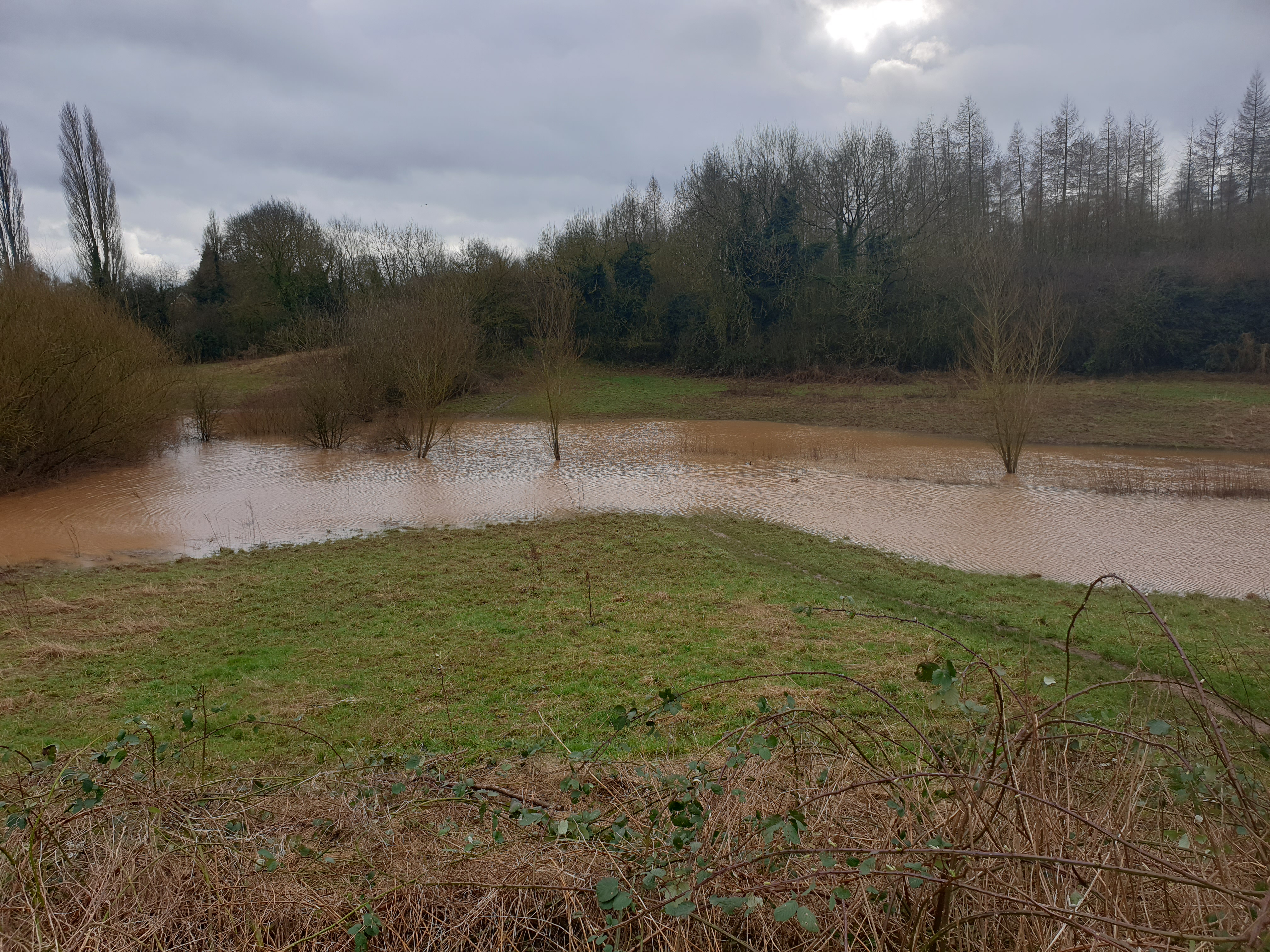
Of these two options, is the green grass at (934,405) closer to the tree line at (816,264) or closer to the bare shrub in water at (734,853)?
the tree line at (816,264)

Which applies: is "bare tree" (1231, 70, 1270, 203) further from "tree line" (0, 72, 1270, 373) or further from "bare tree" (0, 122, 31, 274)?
"bare tree" (0, 122, 31, 274)

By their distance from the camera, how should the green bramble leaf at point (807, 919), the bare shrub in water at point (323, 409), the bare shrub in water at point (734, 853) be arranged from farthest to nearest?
1. the bare shrub in water at point (323, 409)
2. the bare shrub in water at point (734, 853)
3. the green bramble leaf at point (807, 919)

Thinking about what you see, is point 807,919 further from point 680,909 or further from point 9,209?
point 9,209

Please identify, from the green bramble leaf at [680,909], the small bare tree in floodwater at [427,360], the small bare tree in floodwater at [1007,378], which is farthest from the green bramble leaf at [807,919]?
the small bare tree in floodwater at [427,360]

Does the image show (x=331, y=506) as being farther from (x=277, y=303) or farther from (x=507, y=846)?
(x=277, y=303)

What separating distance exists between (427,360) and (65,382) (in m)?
9.50

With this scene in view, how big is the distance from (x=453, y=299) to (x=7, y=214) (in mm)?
17655

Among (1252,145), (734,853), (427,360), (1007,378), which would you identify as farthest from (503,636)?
(1252,145)

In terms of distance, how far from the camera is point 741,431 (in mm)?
28906

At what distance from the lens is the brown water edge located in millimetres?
12656

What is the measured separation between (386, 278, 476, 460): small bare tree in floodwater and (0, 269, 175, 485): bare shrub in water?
741 centimetres

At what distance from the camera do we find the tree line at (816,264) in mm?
33188

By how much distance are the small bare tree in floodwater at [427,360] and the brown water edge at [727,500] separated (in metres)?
1.18

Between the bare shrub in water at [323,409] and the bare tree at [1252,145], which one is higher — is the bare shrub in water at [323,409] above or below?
below
